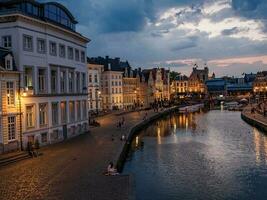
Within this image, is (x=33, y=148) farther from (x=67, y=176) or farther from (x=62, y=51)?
(x=62, y=51)

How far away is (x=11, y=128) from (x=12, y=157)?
12.0 ft

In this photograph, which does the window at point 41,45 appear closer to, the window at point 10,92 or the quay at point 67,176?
the window at point 10,92

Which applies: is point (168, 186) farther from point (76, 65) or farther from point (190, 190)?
point (76, 65)

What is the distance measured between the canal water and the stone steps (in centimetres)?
932

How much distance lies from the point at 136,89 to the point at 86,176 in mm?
109440

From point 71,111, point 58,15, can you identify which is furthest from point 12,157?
point 58,15

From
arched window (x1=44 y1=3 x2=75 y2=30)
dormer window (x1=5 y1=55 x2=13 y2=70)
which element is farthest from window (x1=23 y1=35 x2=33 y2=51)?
arched window (x1=44 y1=3 x2=75 y2=30)

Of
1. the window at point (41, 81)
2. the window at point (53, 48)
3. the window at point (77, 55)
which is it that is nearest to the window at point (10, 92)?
the window at point (41, 81)

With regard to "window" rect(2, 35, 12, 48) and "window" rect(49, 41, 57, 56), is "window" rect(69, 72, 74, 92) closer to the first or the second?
"window" rect(49, 41, 57, 56)

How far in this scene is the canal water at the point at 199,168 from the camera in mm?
29755

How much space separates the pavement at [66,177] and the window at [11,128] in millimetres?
3341

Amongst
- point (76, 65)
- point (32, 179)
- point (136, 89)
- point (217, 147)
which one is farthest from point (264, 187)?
point (136, 89)

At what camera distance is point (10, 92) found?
3878cm

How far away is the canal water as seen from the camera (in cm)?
2975
